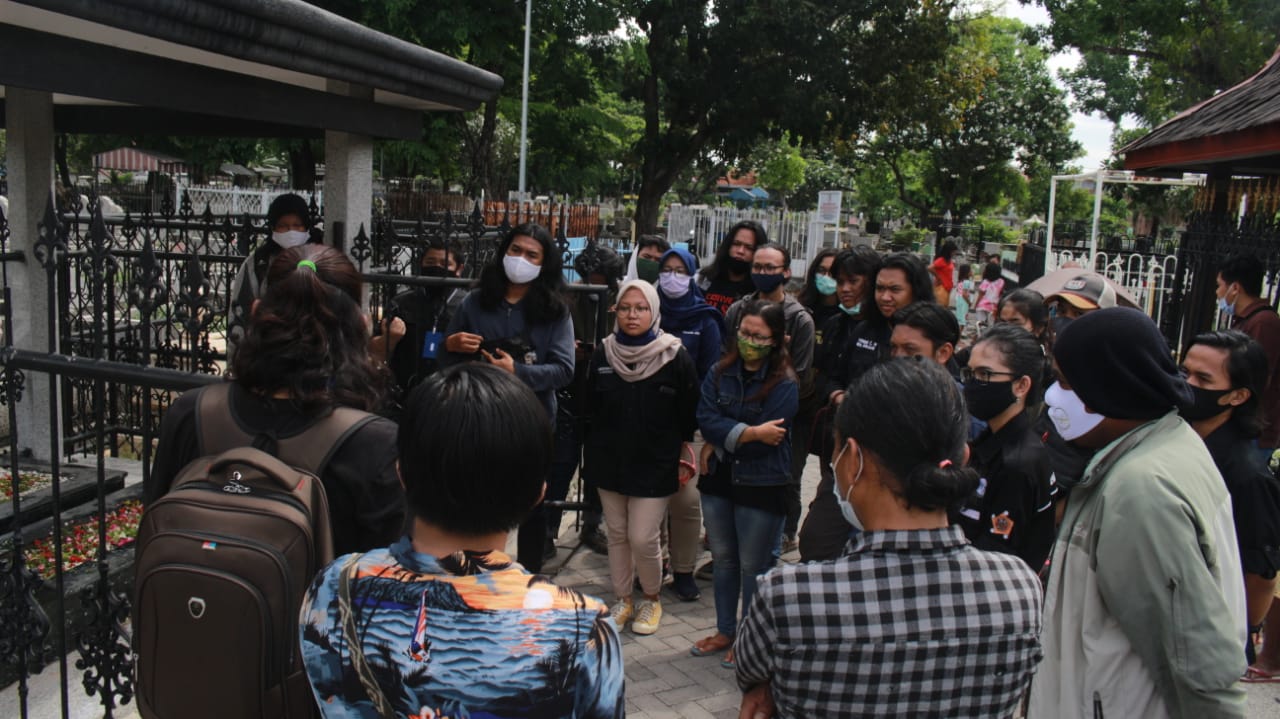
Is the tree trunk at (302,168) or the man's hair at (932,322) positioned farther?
the tree trunk at (302,168)

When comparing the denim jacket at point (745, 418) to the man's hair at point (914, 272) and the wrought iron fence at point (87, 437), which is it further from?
the wrought iron fence at point (87, 437)

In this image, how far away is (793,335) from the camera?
16.0 feet

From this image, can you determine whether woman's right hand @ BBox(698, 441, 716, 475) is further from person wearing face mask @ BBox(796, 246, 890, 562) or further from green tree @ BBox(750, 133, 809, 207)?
green tree @ BBox(750, 133, 809, 207)

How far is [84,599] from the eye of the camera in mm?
2715

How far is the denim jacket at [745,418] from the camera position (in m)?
4.23

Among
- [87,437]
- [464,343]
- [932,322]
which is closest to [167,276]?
[87,437]

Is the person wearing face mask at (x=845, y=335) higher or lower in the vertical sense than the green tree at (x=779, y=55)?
lower

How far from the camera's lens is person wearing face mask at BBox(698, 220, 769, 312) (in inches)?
231

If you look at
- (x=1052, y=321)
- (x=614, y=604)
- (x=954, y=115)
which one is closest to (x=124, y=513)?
(x=614, y=604)

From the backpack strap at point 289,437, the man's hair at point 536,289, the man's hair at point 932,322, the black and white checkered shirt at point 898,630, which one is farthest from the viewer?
the man's hair at point 536,289

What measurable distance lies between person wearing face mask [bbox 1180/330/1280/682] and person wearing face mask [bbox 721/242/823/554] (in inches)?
69.6

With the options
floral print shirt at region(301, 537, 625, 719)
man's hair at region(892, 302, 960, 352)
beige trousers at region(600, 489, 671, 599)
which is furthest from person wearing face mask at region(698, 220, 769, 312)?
floral print shirt at region(301, 537, 625, 719)

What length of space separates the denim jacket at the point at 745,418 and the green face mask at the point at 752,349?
0.09 m

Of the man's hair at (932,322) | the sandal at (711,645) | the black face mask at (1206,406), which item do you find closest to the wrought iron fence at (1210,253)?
the black face mask at (1206,406)
